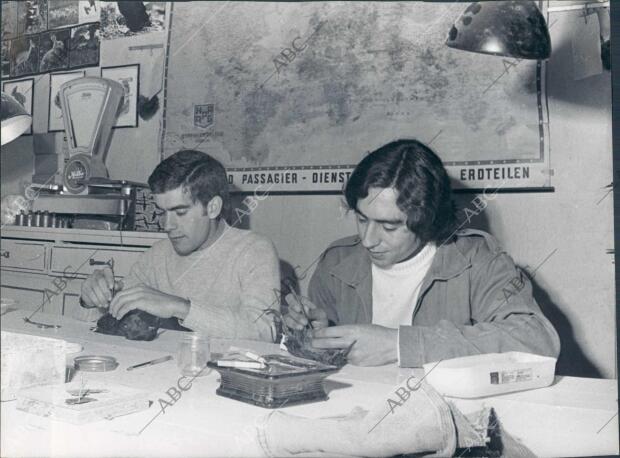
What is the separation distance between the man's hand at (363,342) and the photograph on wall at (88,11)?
1122mm

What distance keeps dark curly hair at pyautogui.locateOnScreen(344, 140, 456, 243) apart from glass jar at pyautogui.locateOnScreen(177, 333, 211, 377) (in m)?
0.68

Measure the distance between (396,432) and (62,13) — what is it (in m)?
1.38

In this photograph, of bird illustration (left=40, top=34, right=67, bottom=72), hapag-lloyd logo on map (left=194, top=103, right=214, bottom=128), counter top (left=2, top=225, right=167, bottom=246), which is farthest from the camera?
hapag-lloyd logo on map (left=194, top=103, right=214, bottom=128)

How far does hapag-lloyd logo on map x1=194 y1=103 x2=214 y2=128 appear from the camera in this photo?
9.27ft

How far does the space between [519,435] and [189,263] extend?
4.38ft

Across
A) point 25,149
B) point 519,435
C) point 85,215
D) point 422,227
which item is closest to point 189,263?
point 85,215

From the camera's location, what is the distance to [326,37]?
279 cm

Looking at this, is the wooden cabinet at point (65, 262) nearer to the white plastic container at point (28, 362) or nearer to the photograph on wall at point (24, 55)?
the photograph on wall at point (24, 55)

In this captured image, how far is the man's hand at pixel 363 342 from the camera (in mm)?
1432

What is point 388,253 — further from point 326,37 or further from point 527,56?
point 326,37

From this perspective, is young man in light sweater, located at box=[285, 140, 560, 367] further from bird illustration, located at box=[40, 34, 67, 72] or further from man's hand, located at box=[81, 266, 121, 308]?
bird illustration, located at box=[40, 34, 67, 72]

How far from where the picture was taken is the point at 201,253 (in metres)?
2.24

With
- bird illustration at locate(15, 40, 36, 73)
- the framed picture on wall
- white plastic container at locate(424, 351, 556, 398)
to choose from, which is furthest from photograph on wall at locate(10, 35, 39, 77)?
white plastic container at locate(424, 351, 556, 398)

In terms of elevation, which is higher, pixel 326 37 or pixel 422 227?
pixel 326 37
